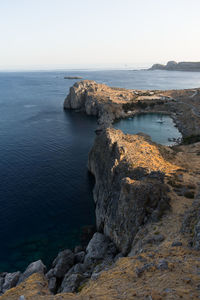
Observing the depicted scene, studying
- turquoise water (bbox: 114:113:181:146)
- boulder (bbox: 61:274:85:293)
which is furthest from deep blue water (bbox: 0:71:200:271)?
turquoise water (bbox: 114:113:181:146)

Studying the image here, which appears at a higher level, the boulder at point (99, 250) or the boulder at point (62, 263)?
the boulder at point (99, 250)

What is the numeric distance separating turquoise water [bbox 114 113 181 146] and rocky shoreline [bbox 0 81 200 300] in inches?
1395

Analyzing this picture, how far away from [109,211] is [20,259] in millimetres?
18437

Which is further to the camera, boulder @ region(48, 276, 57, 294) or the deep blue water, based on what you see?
the deep blue water

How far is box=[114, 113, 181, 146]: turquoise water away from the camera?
96575mm

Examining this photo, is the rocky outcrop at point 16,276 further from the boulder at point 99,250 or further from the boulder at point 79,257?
the boulder at point 99,250

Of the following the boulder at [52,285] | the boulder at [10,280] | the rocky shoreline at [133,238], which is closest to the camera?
the rocky shoreline at [133,238]

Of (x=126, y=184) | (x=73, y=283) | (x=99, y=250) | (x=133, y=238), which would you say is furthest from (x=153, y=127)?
(x=73, y=283)

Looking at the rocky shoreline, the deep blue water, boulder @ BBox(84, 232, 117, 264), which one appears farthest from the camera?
the deep blue water

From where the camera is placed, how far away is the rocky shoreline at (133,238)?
17.0 meters

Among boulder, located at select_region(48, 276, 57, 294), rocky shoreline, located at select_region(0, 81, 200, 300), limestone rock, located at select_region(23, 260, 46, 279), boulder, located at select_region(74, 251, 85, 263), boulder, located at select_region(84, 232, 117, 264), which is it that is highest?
rocky shoreline, located at select_region(0, 81, 200, 300)

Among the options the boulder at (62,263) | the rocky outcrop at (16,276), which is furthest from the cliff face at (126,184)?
the rocky outcrop at (16,276)

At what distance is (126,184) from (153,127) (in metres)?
85.5

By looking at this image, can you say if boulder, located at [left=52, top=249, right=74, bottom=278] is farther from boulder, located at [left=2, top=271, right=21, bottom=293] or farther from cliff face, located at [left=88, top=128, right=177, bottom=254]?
cliff face, located at [left=88, top=128, right=177, bottom=254]
